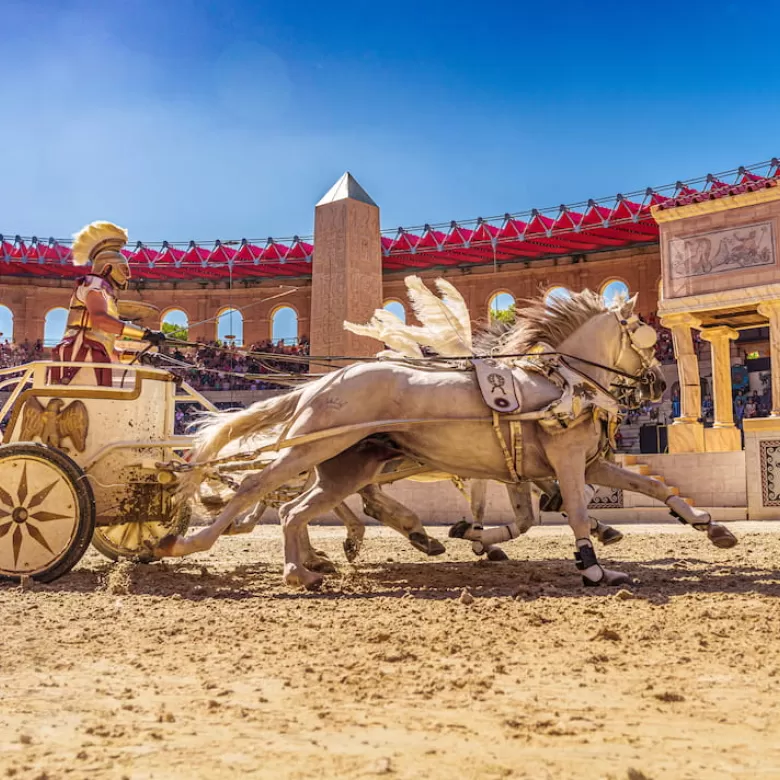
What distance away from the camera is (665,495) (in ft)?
19.9

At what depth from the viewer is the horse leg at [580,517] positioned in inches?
209

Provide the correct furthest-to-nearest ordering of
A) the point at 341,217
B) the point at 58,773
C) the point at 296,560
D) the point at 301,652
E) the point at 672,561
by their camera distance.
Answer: the point at 341,217 → the point at 672,561 → the point at 296,560 → the point at 301,652 → the point at 58,773

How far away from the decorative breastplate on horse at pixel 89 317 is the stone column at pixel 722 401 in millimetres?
13256

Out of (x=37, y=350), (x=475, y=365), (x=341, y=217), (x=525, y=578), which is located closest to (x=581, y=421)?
(x=475, y=365)

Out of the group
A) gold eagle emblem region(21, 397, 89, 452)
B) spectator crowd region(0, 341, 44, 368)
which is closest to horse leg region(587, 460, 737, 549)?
gold eagle emblem region(21, 397, 89, 452)

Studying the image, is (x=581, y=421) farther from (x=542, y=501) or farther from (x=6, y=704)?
(x=6, y=704)

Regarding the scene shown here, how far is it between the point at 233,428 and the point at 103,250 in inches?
76.6

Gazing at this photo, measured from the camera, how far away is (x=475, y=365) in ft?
19.4

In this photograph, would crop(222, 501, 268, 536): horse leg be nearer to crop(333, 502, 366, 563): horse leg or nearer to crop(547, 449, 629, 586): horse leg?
crop(333, 502, 366, 563): horse leg

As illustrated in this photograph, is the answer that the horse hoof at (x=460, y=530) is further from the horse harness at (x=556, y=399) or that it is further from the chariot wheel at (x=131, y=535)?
the chariot wheel at (x=131, y=535)

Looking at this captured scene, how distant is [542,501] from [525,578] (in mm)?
702

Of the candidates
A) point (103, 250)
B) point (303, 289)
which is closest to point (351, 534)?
point (103, 250)

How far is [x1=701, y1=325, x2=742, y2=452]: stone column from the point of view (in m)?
16.8

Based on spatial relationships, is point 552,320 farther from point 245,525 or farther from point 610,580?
point 245,525
